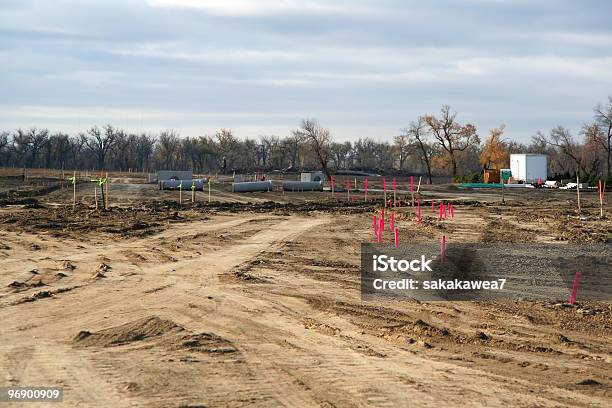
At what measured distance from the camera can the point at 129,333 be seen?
11234 mm

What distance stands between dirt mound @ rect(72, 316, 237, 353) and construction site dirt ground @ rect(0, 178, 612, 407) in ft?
0.10

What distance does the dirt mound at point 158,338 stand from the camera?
10.5 metres

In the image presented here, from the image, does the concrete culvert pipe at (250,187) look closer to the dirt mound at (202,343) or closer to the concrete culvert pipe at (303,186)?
the concrete culvert pipe at (303,186)

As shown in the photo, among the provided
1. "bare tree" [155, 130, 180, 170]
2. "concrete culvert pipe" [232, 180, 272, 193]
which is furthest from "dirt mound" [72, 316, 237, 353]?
"bare tree" [155, 130, 180, 170]

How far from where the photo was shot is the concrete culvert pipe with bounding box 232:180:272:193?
52.5 metres

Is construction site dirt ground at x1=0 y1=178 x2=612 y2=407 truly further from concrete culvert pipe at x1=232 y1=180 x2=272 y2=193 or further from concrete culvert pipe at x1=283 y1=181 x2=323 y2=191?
concrete culvert pipe at x1=283 y1=181 x2=323 y2=191

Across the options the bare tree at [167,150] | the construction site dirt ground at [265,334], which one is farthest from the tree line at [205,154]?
the construction site dirt ground at [265,334]

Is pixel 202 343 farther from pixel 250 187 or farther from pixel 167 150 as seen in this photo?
Result: pixel 167 150

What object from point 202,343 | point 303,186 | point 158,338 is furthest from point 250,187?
point 202,343

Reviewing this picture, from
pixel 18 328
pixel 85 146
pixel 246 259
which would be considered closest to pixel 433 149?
pixel 85 146

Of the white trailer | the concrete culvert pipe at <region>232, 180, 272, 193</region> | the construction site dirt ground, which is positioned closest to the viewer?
the construction site dirt ground

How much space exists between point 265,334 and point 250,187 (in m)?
41.8

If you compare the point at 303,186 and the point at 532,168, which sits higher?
the point at 532,168

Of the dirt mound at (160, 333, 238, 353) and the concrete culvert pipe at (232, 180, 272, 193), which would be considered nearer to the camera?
the dirt mound at (160, 333, 238, 353)
